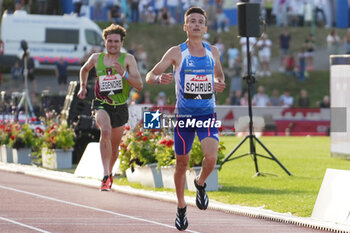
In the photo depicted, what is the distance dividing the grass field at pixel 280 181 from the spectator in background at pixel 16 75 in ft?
52.8

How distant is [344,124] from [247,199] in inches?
339

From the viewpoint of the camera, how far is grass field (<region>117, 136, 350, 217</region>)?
14.3 m

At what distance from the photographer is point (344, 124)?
22.9 metres

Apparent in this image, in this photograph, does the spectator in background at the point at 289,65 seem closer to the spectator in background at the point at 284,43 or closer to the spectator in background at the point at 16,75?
the spectator in background at the point at 284,43

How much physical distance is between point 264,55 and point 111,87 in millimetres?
30444

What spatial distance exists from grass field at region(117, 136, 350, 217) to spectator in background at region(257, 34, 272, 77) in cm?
1463

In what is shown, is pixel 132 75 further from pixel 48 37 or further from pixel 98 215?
pixel 48 37

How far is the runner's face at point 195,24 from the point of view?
33.8ft

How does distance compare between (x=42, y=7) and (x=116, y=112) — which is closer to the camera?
(x=116, y=112)

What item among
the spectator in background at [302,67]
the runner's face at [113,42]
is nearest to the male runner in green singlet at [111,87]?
the runner's face at [113,42]

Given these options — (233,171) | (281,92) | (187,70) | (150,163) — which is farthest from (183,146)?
(281,92)

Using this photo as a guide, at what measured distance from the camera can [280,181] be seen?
17.5m

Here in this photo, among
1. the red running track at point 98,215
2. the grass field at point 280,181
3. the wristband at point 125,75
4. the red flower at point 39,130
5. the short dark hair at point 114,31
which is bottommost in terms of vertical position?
the grass field at point 280,181

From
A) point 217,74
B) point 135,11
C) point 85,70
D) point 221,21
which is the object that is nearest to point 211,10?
point 221,21
